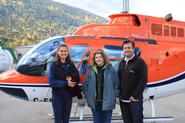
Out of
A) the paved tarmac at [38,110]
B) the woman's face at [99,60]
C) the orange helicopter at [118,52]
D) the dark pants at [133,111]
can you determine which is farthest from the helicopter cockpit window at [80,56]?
the paved tarmac at [38,110]

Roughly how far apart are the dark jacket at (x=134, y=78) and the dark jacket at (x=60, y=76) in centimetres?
78

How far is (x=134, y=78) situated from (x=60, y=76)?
1.14m

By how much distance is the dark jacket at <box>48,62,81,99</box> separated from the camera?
5762 mm

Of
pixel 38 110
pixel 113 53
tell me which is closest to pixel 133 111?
pixel 113 53

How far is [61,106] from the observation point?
5.88 m

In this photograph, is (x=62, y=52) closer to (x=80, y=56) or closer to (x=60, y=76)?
(x=60, y=76)

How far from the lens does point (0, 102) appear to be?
12445 mm

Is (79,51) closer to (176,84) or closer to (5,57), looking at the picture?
(176,84)

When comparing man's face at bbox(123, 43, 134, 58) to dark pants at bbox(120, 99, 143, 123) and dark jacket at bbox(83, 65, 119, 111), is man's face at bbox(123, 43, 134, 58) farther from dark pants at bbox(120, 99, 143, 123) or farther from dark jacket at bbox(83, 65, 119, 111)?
dark pants at bbox(120, 99, 143, 123)

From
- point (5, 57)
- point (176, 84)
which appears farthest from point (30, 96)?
point (5, 57)

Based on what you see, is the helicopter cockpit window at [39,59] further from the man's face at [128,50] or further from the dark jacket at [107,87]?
the man's face at [128,50]

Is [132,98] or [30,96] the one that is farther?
[30,96]

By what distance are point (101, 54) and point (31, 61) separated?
1828mm

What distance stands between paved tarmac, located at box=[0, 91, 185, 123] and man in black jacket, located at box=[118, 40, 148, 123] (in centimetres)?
326
